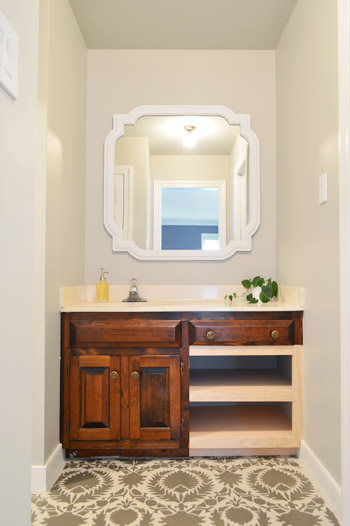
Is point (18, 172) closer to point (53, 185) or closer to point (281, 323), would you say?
point (53, 185)

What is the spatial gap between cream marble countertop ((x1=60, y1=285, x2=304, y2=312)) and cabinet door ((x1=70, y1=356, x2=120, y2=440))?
283mm

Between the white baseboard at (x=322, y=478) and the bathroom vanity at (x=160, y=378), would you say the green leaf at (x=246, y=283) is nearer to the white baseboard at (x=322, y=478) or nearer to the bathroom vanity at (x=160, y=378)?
the bathroom vanity at (x=160, y=378)

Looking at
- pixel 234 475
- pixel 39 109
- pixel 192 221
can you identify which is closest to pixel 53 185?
pixel 39 109

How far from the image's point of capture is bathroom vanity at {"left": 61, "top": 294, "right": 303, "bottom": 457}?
82.1 inches

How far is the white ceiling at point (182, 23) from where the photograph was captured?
2.23m

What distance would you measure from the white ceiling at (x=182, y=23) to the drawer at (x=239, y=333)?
1.69 m

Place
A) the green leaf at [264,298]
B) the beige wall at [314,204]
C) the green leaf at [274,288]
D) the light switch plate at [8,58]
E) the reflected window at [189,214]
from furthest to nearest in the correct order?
the reflected window at [189,214] → the green leaf at [274,288] → the green leaf at [264,298] → the beige wall at [314,204] → the light switch plate at [8,58]

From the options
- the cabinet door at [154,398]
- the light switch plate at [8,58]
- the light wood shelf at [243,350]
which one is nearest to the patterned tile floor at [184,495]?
the cabinet door at [154,398]

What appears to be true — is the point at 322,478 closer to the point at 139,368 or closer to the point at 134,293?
the point at 139,368

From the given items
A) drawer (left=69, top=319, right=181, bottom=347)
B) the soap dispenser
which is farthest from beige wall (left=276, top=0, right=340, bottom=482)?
the soap dispenser

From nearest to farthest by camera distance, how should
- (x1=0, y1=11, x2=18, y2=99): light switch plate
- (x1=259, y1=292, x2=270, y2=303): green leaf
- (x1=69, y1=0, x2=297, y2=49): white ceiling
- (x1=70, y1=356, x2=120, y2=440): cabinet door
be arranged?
1. (x1=0, y1=11, x2=18, y2=99): light switch plate
2. (x1=70, y1=356, x2=120, y2=440): cabinet door
3. (x1=69, y1=0, x2=297, y2=49): white ceiling
4. (x1=259, y1=292, x2=270, y2=303): green leaf

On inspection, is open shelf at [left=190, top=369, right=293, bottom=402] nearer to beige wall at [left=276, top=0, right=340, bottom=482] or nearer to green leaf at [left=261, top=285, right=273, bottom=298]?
beige wall at [left=276, top=0, right=340, bottom=482]

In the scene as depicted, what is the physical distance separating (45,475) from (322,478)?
1214mm

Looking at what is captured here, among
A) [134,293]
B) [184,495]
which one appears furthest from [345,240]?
[134,293]
